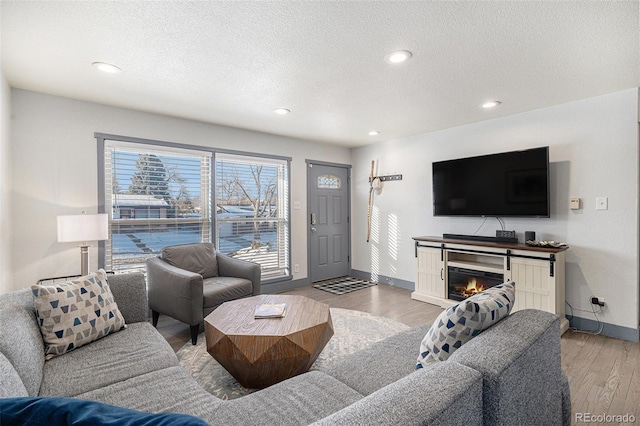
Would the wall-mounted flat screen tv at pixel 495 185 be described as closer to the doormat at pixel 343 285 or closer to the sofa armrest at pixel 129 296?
the doormat at pixel 343 285

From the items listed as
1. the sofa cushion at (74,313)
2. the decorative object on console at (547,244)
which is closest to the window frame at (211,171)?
the sofa cushion at (74,313)

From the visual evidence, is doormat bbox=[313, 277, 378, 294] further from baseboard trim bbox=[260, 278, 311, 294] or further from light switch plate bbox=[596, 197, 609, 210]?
light switch plate bbox=[596, 197, 609, 210]

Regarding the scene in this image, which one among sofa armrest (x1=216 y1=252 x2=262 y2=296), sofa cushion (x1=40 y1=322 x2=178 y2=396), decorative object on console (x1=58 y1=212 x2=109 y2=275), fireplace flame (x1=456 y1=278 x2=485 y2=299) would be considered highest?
decorative object on console (x1=58 y1=212 x2=109 y2=275)

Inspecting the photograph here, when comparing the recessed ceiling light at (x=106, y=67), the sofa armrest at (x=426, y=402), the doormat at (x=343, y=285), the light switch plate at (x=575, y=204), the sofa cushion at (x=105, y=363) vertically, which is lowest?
the doormat at (x=343, y=285)

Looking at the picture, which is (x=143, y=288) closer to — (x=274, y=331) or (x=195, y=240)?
(x=274, y=331)

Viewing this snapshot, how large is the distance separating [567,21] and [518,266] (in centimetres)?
235

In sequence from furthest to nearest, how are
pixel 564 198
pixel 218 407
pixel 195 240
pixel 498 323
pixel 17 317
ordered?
pixel 195 240 < pixel 564 198 < pixel 17 317 < pixel 498 323 < pixel 218 407

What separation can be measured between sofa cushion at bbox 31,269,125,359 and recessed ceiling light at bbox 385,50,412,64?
250 cm

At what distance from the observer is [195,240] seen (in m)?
4.03

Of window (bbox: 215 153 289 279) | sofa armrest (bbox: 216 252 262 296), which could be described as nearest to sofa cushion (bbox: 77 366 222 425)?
sofa armrest (bbox: 216 252 262 296)

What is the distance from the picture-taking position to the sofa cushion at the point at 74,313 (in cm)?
172

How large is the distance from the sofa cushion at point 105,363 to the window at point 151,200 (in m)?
1.83

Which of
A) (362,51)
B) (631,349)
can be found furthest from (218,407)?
(631,349)

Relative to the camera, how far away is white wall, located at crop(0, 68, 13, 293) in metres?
2.46
